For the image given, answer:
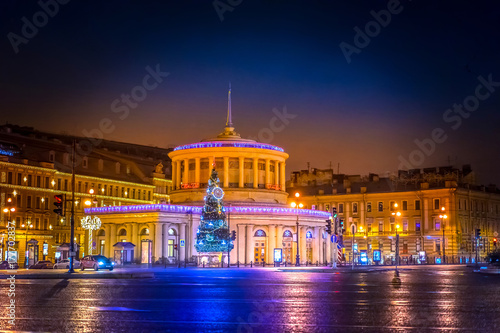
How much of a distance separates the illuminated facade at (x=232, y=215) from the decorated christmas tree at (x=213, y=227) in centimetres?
919

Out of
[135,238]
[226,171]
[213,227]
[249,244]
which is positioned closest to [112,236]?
[135,238]

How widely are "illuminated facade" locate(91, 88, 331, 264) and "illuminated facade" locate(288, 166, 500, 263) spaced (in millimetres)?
19606

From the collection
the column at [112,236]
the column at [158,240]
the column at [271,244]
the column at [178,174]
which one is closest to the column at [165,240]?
the column at [158,240]

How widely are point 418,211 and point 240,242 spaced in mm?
44709

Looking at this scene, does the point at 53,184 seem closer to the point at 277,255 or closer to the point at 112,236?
the point at 112,236

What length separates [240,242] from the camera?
89.4 metres

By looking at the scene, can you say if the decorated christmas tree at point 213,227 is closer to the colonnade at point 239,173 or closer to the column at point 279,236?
the column at point 279,236

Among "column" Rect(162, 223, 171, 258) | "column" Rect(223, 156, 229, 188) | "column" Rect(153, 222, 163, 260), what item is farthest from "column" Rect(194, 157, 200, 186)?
"column" Rect(153, 222, 163, 260)

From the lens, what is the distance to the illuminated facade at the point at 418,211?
119438 mm

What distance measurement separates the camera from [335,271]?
61.0 m

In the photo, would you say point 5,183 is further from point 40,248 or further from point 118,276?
point 118,276

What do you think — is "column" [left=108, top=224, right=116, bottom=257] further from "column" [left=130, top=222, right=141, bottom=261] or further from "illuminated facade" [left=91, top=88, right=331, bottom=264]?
"column" [left=130, top=222, right=141, bottom=261]

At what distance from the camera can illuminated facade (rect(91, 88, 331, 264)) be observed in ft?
289

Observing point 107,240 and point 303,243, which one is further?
point 303,243
